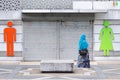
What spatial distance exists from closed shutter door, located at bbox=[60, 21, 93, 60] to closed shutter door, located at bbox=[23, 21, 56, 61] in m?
0.52

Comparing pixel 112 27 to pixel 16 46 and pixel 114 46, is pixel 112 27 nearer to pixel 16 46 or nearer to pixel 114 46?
pixel 114 46

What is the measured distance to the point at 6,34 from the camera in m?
23.4

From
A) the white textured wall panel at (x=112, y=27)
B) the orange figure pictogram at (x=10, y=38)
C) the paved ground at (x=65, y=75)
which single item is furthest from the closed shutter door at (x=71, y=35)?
the paved ground at (x=65, y=75)

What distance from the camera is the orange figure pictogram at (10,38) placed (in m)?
23.3

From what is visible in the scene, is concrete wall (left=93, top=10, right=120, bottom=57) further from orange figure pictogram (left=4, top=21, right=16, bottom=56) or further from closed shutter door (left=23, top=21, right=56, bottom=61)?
orange figure pictogram (left=4, top=21, right=16, bottom=56)

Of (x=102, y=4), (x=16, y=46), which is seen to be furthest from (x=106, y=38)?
(x=16, y=46)

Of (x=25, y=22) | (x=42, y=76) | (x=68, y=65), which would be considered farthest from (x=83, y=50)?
(x=25, y=22)

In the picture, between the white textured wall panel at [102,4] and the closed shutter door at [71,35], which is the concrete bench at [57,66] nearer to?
the closed shutter door at [71,35]

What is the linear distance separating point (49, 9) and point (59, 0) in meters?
0.82

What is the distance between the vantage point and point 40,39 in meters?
23.5

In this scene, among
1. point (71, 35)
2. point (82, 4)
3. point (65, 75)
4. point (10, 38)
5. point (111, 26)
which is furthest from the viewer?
point (111, 26)

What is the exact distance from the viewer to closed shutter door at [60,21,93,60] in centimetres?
2352

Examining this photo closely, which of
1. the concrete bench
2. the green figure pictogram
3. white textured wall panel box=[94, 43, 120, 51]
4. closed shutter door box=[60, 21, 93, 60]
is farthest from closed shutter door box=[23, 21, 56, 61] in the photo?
the concrete bench

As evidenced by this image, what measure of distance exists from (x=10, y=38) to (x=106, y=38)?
18.3 ft
